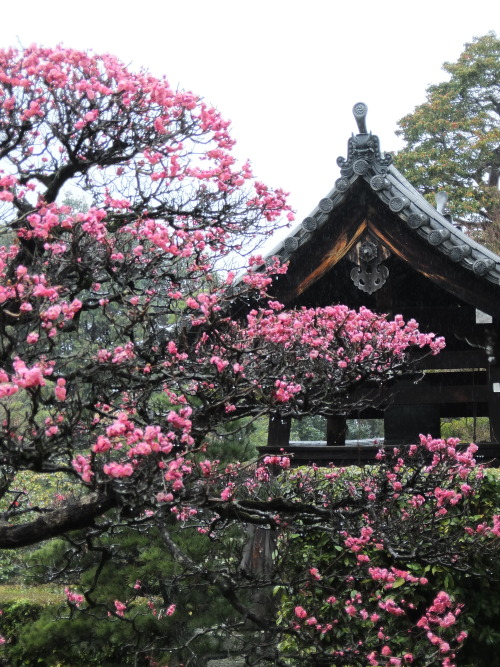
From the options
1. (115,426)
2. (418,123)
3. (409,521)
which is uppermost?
(418,123)

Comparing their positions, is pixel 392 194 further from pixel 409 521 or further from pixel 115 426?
pixel 115 426

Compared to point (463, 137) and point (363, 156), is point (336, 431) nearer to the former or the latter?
point (363, 156)

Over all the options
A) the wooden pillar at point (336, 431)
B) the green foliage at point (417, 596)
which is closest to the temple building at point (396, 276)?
the wooden pillar at point (336, 431)

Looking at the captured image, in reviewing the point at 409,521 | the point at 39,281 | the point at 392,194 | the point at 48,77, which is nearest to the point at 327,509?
the point at 409,521

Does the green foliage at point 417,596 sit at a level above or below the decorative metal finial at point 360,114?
below

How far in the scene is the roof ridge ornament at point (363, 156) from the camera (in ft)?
24.8

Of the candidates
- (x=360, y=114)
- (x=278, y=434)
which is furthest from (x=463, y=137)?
(x=278, y=434)

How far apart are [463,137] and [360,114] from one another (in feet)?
69.5

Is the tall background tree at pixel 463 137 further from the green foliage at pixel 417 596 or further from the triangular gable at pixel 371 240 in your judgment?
the green foliage at pixel 417 596

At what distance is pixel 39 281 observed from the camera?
3.92m

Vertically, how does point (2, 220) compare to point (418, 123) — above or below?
below

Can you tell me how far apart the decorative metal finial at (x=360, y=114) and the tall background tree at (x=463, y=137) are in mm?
18554

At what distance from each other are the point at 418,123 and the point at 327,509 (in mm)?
25228

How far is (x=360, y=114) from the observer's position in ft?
26.7
